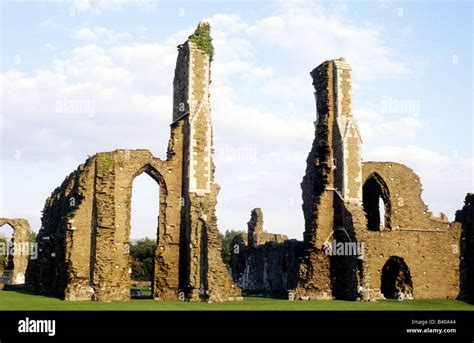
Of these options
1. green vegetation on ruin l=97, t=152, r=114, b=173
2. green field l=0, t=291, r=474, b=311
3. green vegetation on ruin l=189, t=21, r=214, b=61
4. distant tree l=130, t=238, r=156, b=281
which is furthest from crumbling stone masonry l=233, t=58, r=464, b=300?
distant tree l=130, t=238, r=156, b=281

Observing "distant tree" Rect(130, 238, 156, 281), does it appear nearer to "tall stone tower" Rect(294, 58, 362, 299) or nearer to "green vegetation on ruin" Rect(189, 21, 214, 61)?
"tall stone tower" Rect(294, 58, 362, 299)

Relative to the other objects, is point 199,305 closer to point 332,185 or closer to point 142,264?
point 332,185

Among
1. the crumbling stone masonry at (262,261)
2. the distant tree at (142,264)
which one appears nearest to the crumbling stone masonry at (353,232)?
the crumbling stone masonry at (262,261)

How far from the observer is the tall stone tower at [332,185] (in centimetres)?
2495

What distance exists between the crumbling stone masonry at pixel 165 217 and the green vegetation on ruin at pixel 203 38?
0.04 m

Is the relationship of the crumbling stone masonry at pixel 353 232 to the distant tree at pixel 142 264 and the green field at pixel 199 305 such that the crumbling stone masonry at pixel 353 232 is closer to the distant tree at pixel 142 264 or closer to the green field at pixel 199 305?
the green field at pixel 199 305

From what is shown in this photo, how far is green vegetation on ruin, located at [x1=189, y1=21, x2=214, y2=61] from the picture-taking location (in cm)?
2489

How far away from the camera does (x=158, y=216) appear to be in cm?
2405

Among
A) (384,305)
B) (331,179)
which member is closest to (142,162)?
(331,179)

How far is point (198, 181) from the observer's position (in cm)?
2388

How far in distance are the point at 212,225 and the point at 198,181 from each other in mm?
1996
